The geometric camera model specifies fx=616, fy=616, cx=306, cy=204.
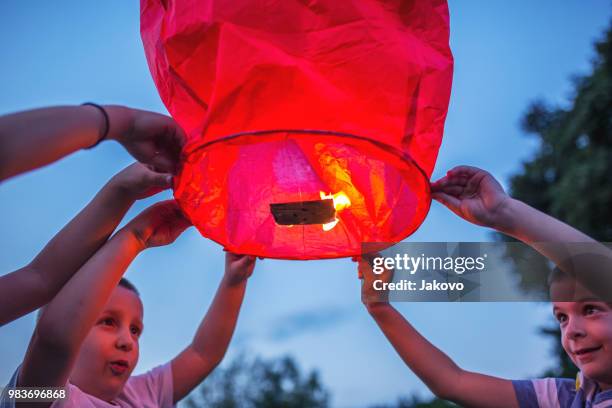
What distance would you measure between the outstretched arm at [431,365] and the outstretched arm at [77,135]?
2.00 feet

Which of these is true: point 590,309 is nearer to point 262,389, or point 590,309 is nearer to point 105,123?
point 105,123

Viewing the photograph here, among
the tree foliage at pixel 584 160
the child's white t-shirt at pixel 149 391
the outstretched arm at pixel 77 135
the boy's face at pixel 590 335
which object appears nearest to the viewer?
the outstretched arm at pixel 77 135

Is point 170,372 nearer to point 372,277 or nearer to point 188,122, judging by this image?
point 372,277

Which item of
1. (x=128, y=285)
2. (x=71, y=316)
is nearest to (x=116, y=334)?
(x=128, y=285)

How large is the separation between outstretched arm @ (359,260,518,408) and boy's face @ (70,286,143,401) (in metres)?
0.63

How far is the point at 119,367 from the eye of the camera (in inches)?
61.7

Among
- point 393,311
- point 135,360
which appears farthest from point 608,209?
point 135,360

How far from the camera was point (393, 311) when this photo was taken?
1.66 metres

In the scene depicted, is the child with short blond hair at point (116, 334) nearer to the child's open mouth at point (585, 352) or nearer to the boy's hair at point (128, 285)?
the boy's hair at point (128, 285)

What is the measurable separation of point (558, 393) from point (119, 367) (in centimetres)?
111

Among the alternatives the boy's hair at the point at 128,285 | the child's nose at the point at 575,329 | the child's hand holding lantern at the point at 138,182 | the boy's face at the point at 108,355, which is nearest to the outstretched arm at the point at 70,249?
the child's hand holding lantern at the point at 138,182

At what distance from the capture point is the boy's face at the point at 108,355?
1537mm

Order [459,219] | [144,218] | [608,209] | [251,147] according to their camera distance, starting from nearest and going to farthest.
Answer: [251,147]
[144,218]
[459,219]
[608,209]

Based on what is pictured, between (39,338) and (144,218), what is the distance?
345 mm
